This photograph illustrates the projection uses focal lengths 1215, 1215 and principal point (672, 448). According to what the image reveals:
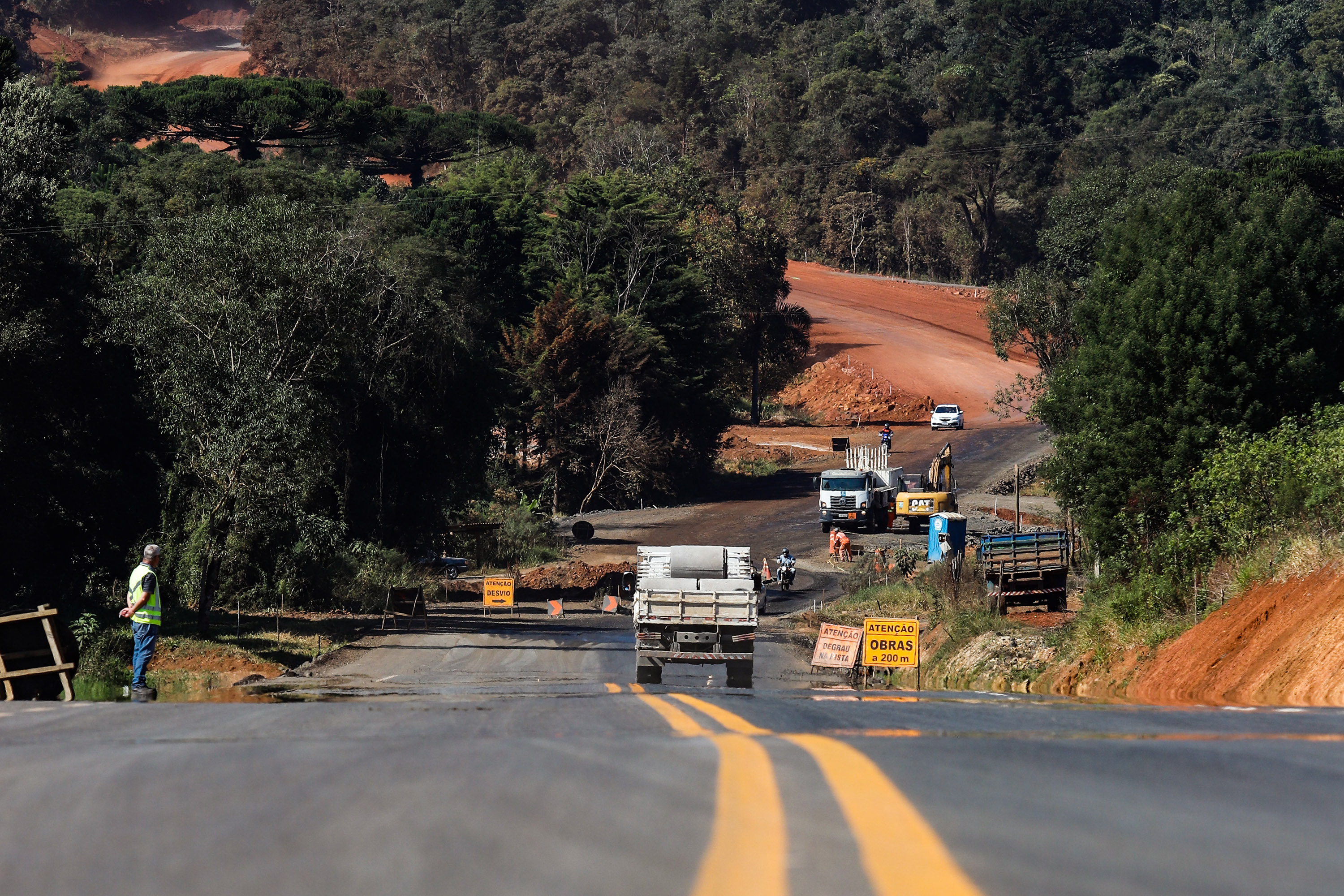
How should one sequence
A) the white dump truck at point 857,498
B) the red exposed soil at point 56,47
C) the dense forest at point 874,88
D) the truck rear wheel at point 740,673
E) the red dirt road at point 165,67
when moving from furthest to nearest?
the red dirt road at point 165,67 < the red exposed soil at point 56,47 < the dense forest at point 874,88 < the white dump truck at point 857,498 < the truck rear wheel at point 740,673

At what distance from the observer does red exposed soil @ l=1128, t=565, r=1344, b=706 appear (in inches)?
565

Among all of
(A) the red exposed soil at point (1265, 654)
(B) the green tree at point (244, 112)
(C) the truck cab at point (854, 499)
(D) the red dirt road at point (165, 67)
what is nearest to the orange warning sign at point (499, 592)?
(C) the truck cab at point (854, 499)

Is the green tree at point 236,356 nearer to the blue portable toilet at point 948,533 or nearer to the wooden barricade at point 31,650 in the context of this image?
the wooden barricade at point 31,650

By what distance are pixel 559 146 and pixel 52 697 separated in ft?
452

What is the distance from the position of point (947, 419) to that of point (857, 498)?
91.1 feet

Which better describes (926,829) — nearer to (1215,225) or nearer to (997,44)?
(1215,225)

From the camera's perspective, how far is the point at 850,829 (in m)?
2.44

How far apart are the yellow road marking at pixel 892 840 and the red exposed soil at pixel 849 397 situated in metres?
87.5

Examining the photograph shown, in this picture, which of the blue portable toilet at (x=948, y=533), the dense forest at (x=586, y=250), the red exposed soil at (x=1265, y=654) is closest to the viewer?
the red exposed soil at (x=1265, y=654)

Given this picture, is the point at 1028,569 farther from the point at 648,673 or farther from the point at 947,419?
the point at 947,419

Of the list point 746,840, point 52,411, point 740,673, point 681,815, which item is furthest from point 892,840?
point 52,411

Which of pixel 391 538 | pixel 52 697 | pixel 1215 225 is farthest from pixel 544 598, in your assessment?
pixel 52 697

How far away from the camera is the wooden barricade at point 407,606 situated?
3609 centimetres

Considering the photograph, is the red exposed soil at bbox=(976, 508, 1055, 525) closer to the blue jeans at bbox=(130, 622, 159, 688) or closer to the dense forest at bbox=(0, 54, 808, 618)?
the dense forest at bbox=(0, 54, 808, 618)
